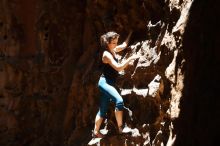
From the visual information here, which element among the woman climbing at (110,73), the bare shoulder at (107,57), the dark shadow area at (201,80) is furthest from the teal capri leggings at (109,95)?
the dark shadow area at (201,80)

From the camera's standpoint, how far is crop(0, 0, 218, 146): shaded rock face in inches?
275

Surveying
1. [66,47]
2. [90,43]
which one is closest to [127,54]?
[90,43]

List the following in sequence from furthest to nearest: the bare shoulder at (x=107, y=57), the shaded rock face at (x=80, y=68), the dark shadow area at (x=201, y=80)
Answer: the bare shoulder at (x=107, y=57)
the shaded rock face at (x=80, y=68)
the dark shadow area at (x=201, y=80)

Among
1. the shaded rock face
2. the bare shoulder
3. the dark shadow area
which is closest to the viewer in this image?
the dark shadow area

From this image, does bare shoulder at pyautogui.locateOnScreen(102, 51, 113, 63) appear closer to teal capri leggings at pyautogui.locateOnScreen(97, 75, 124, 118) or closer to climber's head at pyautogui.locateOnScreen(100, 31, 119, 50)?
climber's head at pyautogui.locateOnScreen(100, 31, 119, 50)

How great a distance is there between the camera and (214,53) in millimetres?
5305

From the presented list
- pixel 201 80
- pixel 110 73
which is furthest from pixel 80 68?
pixel 201 80

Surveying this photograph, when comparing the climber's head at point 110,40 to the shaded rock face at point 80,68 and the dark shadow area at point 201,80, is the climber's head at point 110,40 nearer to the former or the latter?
the shaded rock face at point 80,68

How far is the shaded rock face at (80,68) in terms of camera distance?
22.9 ft

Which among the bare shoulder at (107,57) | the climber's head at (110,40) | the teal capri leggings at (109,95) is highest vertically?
the climber's head at (110,40)

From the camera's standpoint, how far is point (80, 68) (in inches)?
396

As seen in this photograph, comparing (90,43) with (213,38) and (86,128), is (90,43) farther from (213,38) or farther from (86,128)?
(213,38)

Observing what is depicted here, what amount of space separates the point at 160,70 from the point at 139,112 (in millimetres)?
956

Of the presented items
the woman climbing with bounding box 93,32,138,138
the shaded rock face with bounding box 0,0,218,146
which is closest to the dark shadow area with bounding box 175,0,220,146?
the shaded rock face with bounding box 0,0,218,146
